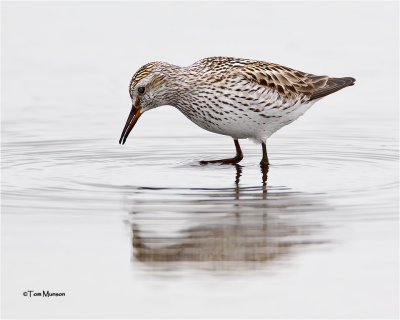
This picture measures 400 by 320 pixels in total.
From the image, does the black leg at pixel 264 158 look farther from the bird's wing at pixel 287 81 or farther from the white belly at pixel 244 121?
the bird's wing at pixel 287 81

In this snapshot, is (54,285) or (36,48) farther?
(36,48)

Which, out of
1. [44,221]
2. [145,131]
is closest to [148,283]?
[44,221]

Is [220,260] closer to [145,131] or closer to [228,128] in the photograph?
[228,128]

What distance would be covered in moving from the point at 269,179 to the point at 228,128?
1.38 m

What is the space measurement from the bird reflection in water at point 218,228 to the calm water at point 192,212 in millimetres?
23

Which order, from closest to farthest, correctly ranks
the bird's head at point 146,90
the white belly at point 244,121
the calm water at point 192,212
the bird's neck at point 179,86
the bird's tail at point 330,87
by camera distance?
the calm water at point 192,212
the white belly at point 244,121
the bird's head at point 146,90
the bird's neck at point 179,86
the bird's tail at point 330,87

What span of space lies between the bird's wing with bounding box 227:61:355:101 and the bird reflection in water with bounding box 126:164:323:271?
2.90 meters

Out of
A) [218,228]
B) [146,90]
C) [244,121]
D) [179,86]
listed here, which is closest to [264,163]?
[244,121]

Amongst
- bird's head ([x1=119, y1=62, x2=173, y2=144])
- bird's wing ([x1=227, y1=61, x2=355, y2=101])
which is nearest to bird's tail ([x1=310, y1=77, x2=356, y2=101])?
bird's wing ([x1=227, y1=61, x2=355, y2=101])

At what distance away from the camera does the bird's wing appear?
17.4 meters

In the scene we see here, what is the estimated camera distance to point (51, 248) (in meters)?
11.8

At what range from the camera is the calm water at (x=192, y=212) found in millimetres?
10602

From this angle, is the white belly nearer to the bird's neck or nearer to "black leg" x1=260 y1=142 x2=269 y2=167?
"black leg" x1=260 y1=142 x2=269 y2=167

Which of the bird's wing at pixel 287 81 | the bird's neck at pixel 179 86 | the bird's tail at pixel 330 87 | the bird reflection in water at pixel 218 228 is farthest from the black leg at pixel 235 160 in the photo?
the bird reflection in water at pixel 218 228
